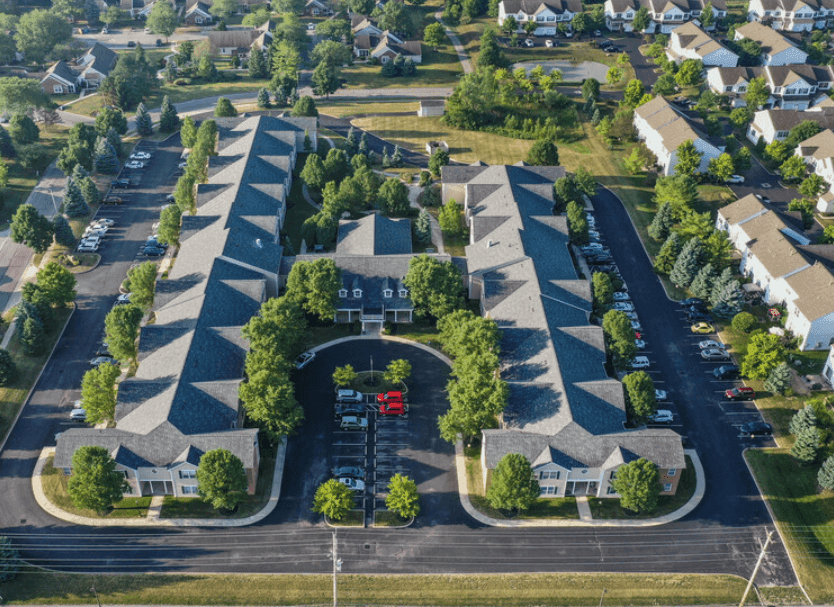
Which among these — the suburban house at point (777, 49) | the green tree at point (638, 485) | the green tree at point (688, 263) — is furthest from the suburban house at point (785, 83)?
the green tree at point (638, 485)

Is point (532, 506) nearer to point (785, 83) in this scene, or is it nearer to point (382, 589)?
point (382, 589)

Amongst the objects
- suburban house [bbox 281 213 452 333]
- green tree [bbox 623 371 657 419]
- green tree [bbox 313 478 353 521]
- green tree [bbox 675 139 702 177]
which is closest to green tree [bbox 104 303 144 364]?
suburban house [bbox 281 213 452 333]

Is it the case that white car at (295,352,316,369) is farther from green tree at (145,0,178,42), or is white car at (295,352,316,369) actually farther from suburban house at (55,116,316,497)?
green tree at (145,0,178,42)

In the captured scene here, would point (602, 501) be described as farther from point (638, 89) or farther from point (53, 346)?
point (638, 89)

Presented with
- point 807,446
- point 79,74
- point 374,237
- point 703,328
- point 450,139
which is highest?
point 374,237

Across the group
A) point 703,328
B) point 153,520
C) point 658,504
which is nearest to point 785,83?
point 703,328
